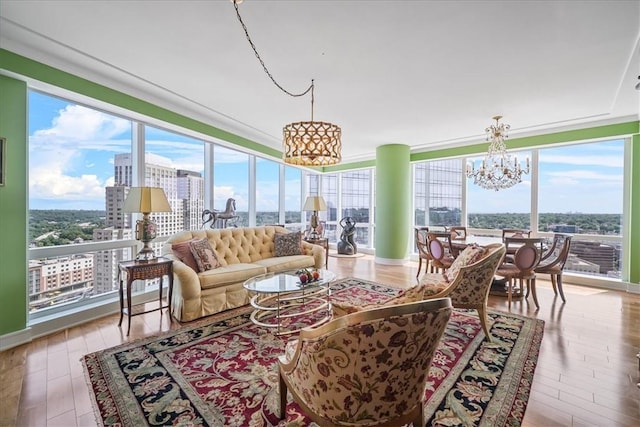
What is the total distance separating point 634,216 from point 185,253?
6633 millimetres

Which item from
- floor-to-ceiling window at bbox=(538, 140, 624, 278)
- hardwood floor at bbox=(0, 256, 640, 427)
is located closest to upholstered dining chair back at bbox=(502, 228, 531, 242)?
floor-to-ceiling window at bbox=(538, 140, 624, 278)

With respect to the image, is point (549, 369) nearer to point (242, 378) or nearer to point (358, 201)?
point (242, 378)

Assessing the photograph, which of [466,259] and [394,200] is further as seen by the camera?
[394,200]

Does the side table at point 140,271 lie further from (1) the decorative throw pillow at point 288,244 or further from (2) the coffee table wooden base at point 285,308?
(1) the decorative throw pillow at point 288,244

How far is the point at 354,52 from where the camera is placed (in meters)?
2.65

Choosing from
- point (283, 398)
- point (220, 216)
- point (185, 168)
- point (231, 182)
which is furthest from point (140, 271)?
point (231, 182)

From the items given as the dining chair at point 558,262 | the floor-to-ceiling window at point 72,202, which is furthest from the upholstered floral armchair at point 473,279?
Result: the floor-to-ceiling window at point 72,202

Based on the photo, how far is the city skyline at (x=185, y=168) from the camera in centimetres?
310

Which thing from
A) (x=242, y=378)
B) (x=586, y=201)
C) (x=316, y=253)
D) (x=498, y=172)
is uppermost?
(x=498, y=172)

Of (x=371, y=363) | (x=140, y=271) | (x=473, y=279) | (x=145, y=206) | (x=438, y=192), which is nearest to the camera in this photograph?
(x=371, y=363)

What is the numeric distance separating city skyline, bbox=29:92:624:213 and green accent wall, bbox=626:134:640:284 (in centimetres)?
20

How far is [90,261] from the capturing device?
3441mm

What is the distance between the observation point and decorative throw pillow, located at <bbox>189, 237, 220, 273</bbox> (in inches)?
137

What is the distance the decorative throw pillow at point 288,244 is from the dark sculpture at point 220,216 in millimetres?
973
